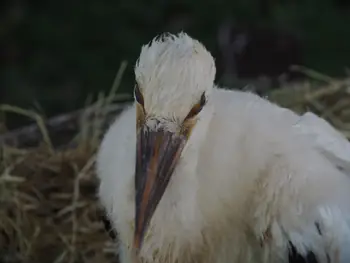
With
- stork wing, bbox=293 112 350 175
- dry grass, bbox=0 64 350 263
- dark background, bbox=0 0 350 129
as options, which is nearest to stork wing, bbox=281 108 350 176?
stork wing, bbox=293 112 350 175

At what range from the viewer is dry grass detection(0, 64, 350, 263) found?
2197mm

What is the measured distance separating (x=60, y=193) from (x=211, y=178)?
0.79 m

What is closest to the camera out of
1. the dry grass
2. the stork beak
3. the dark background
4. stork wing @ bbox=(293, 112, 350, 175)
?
the stork beak

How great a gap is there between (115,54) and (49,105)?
325mm

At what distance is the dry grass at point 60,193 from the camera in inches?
86.5

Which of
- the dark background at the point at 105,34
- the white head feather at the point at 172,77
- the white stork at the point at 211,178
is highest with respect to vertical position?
the white head feather at the point at 172,77

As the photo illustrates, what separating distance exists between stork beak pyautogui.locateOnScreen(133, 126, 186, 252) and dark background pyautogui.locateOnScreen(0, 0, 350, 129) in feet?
5.69

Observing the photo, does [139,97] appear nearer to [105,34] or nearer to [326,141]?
[326,141]

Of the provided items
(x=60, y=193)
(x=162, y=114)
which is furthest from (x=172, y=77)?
(x=60, y=193)

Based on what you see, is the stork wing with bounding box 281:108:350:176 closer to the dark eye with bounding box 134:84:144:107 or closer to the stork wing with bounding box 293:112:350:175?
the stork wing with bounding box 293:112:350:175

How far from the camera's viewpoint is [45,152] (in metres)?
2.38

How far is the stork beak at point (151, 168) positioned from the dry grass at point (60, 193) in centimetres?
74

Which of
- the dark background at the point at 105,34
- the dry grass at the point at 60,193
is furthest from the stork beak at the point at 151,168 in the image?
the dark background at the point at 105,34

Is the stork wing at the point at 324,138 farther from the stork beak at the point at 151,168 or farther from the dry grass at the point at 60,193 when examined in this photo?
the dry grass at the point at 60,193
